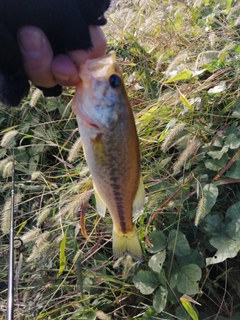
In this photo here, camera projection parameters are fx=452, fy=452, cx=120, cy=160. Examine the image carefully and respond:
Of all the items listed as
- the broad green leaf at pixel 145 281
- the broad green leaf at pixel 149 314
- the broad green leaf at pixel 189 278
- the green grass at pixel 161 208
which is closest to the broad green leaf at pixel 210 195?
the green grass at pixel 161 208

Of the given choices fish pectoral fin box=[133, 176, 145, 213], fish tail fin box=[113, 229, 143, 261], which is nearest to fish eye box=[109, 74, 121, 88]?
fish pectoral fin box=[133, 176, 145, 213]

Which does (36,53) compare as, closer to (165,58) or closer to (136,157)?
(136,157)

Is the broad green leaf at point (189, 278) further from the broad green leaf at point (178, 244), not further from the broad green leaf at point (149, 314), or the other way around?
the broad green leaf at point (149, 314)

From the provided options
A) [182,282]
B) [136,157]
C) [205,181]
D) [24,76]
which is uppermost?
A: [24,76]

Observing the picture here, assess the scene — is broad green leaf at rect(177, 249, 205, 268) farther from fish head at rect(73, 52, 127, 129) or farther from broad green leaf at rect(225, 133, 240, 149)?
fish head at rect(73, 52, 127, 129)

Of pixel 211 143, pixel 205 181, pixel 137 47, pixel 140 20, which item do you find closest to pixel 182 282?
pixel 205 181
